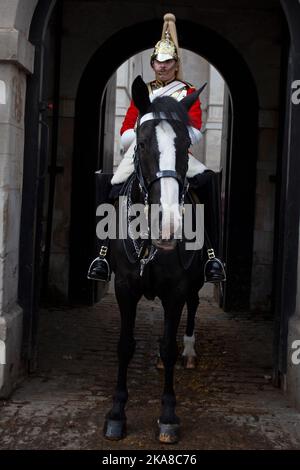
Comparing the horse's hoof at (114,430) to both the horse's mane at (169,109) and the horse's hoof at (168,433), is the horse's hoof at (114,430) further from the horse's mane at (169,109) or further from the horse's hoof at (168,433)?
the horse's mane at (169,109)

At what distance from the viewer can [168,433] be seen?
4211 mm

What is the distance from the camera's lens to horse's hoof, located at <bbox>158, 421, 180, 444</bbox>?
4.19 m

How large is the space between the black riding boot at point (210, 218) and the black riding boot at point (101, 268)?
2.69 feet

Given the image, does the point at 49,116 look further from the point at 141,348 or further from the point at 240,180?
the point at 141,348

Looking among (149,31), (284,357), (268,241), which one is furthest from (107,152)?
(284,357)

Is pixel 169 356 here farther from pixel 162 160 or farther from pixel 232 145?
pixel 232 145

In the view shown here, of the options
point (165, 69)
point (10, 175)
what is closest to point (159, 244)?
point (165, 69)

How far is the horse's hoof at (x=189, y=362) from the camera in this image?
6.21m

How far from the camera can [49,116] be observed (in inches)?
363

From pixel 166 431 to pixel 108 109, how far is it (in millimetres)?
7486

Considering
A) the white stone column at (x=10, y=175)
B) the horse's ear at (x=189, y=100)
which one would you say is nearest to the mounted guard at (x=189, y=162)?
the horse's ear at (x=189, y=100)

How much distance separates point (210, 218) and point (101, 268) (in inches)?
40.3

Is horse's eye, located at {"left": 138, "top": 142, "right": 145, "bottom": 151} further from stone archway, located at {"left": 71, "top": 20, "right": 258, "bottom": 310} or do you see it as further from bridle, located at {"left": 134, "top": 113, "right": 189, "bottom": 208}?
stone archway, located at {"left": 71, "top": 20, "right": 258, "bottom": 310}

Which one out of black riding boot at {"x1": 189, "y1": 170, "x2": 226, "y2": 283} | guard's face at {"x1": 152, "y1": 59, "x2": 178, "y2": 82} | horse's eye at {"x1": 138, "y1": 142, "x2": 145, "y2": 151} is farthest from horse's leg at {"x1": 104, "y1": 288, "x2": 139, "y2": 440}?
guard's face at {"x1": 152, "y1": 59, "x2": 178, "y2": 82}
